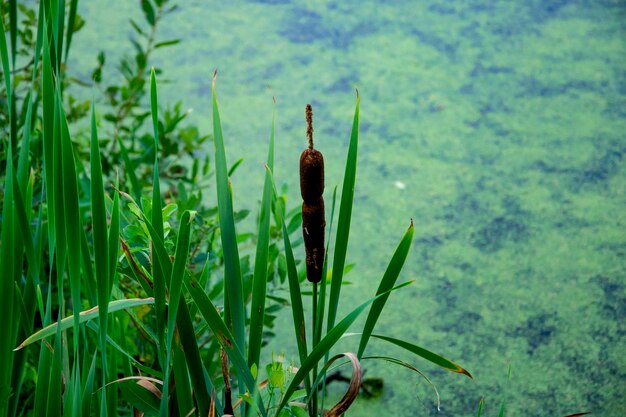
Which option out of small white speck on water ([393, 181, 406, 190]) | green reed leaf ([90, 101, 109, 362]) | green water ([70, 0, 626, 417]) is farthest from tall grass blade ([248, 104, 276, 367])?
small white speck on water ([393, 181, 406, 190])

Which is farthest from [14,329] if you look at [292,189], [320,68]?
[320,68]

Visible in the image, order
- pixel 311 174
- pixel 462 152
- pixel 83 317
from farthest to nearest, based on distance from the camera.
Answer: pixel 462 152 → pixel 83 317 → pixel 311 174

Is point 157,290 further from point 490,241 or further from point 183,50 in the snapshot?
point 183,50

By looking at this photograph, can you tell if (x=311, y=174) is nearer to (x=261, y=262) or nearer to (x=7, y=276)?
(x=261, y=262)

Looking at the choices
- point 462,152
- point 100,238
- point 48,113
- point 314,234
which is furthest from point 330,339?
point 462,152

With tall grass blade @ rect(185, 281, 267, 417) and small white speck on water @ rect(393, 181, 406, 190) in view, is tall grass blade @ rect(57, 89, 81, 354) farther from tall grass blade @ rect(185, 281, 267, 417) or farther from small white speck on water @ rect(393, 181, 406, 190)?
small white speck on water @ rect(393, 181, 406, 190)
